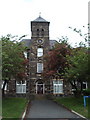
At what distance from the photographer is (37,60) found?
36.8 m

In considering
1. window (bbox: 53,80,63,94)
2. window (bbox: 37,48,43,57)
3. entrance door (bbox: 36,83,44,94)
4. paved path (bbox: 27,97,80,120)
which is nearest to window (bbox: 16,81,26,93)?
entrance door (bbox: 36,83,44,94)

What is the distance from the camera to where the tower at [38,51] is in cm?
3581

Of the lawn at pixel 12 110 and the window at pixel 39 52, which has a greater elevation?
the window at pixel 39 52

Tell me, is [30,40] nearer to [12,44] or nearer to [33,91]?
[33,91]

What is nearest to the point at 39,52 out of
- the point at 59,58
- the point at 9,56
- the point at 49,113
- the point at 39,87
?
the point at 39,87

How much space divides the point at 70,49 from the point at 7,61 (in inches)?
338

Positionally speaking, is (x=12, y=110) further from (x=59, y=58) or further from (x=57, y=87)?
(x=57, y=87)

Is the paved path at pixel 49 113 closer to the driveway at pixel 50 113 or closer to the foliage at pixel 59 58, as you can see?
the driveway at pixel 50 113

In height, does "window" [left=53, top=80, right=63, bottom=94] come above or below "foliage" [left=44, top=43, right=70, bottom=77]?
below

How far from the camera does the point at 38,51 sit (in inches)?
1459

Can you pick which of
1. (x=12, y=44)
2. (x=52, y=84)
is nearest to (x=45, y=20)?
(x=52, y=84)

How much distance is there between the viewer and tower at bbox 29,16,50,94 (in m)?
35.8

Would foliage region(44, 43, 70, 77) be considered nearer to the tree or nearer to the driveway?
the tree

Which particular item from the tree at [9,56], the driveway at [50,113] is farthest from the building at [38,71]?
the driveway at [50,113]
